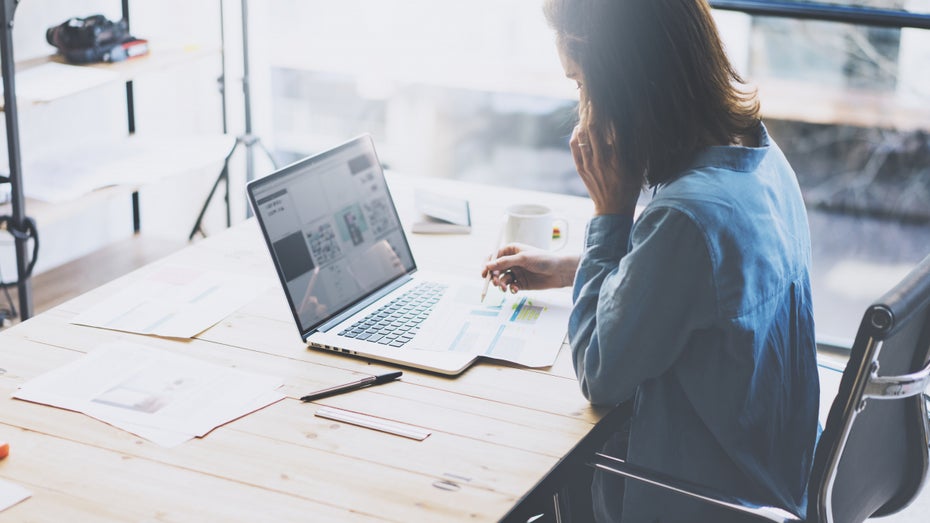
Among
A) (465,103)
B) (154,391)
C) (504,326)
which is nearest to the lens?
(154,391)

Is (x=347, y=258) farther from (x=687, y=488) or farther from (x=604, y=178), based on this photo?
(x=687, y=488)

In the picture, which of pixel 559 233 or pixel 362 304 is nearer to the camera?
pixel 362 304

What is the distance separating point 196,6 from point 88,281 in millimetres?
1120

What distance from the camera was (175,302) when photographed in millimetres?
1728

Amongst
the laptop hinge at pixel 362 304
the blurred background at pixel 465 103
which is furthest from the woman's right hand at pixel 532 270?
the blurred background at pixel 465 103

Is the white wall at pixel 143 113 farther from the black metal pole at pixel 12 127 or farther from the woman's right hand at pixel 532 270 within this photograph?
the woman's right hand at pixel 532 270

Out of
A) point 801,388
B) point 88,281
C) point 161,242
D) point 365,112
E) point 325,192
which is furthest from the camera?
point 365,112

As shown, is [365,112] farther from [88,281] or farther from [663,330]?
[663,330]

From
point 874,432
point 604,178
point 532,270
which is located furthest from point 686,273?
point 532,270

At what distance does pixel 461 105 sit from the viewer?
3744 millimetres

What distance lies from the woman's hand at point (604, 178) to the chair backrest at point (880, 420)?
1.31ft

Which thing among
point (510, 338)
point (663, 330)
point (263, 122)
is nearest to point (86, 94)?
point (263, 122)

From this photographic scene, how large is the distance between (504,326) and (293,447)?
48 cm

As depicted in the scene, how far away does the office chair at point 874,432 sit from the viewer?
1.17 meters
